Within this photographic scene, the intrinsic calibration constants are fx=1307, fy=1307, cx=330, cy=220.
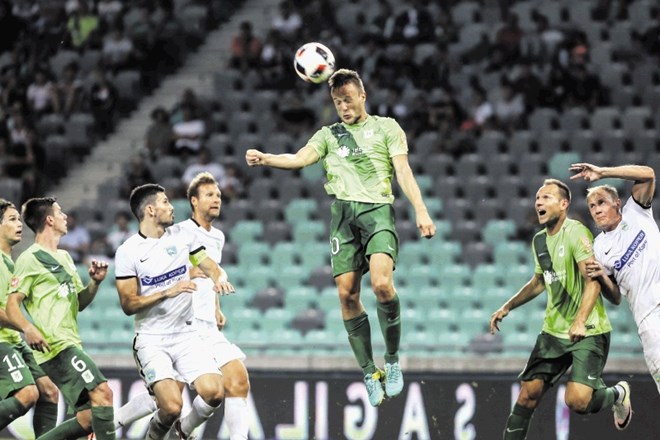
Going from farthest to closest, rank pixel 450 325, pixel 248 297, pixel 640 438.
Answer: pixel 248 297, pixel 450 325, pixel 640 438

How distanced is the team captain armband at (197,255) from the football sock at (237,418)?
1078mm

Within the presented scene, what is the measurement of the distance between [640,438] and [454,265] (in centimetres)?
363

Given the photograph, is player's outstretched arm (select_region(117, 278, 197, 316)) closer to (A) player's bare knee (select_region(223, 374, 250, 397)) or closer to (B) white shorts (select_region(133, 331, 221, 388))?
(B) white shorts (select_region(133, 331, 221, 388))

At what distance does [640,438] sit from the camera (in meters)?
11.6

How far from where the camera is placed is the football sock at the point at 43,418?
10.1m

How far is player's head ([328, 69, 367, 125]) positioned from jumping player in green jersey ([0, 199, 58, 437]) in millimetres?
2597

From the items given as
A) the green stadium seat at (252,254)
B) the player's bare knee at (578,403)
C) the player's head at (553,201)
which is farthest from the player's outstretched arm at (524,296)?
the green stadium seat at (252,254)

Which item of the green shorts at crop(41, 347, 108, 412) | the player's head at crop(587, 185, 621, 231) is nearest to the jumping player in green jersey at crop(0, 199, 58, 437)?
the green shorts at crop(41, 347, 108, 412)

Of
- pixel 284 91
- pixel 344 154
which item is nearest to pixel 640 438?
pixel 344 154

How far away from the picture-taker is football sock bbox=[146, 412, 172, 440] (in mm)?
9477

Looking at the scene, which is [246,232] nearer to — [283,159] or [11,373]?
[11,373]

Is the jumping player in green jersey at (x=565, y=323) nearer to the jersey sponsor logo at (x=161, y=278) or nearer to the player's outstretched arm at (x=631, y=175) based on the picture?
the player's outstretched arm at (x=631, y=175)

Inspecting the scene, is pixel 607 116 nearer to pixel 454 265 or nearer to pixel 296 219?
pixel 454 265

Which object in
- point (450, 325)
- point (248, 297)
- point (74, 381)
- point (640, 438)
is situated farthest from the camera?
point (248, 297)
